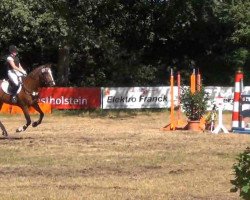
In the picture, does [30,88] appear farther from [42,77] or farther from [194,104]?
[194,104]

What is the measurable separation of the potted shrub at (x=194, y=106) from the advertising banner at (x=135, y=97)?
13.3m

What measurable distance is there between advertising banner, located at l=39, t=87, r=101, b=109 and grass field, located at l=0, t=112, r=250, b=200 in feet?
47.6

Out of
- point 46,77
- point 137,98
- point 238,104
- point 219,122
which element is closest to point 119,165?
point 46,77

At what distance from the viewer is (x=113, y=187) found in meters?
9.16

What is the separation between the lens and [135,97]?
110ft

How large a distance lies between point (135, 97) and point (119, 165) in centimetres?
2189

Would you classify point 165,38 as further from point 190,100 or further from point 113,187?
point 113,187

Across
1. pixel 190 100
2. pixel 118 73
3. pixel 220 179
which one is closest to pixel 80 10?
pixel 118 73

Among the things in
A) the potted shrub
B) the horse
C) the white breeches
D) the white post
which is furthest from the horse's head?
the white post

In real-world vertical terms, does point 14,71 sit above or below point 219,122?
above

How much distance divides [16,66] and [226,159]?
729 centimetres

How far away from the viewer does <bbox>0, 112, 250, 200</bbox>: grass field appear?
8.78m

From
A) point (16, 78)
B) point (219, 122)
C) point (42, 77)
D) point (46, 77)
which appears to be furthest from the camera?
point (219, 122)

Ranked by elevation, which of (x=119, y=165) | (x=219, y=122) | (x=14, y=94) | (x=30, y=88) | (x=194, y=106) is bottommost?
(x=119, y=165)
